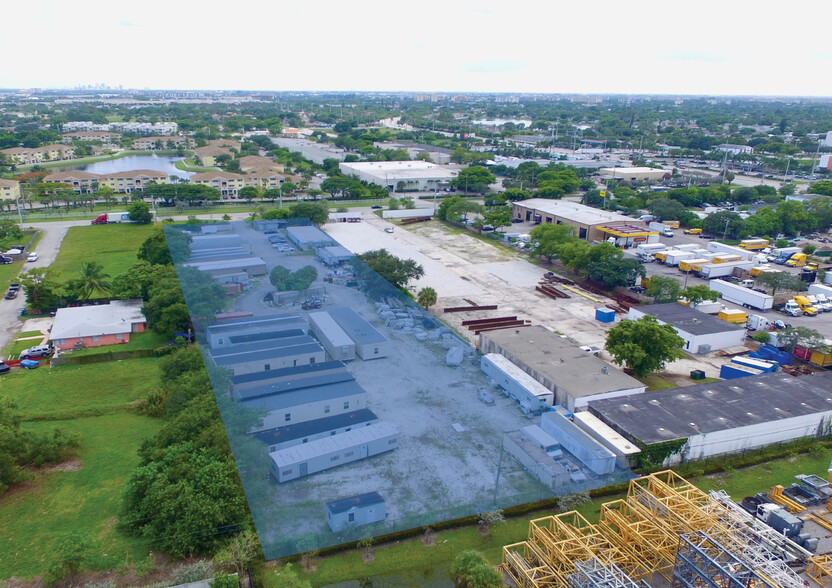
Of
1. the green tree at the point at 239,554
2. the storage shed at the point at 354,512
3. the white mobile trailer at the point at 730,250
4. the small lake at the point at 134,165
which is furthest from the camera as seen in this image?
the small lake at the point at 134,165

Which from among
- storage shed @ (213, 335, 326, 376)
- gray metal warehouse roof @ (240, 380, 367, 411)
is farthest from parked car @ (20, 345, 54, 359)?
gray metal warehouse roof @ (240, 380, 367, 411)

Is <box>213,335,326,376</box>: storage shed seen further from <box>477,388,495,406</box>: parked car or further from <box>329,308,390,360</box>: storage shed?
<box>477,388,495,406</box>: parked car

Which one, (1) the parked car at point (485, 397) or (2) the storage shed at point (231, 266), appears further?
(2) the storage shed at point (231, 266)

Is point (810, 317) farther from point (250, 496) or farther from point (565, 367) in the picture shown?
point (250, 496)

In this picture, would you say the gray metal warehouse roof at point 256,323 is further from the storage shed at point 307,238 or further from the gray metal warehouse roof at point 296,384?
the storage shed at point 307,238

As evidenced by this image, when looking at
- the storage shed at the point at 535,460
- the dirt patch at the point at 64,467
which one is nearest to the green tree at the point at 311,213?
the dirt patch at the point at 64,467

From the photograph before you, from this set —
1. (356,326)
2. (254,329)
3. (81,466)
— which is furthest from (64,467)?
(356,326)

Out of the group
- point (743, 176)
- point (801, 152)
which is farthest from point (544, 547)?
point (801, 152)

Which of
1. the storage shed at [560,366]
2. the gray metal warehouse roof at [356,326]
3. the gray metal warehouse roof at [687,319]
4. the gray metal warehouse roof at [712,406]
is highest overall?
the gray metal warehouse roof at [356,326]
